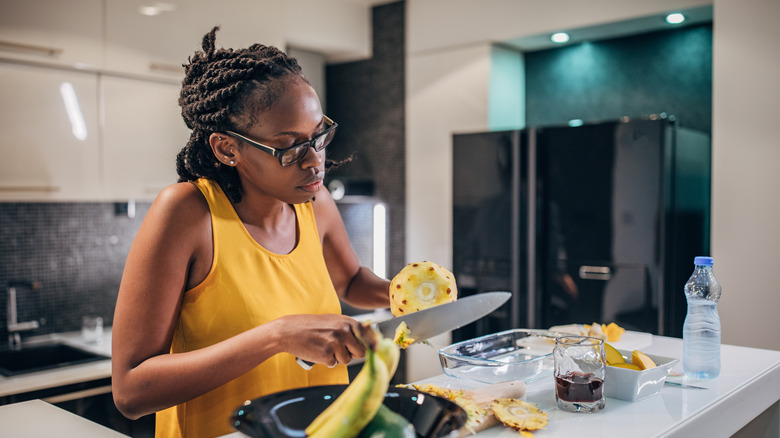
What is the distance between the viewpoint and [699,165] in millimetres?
2777

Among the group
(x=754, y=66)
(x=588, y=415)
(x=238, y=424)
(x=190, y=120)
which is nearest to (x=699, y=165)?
(x=754, y=66)

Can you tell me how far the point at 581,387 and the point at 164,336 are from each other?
0.74m

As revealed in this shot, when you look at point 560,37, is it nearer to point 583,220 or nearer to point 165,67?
point 583,220

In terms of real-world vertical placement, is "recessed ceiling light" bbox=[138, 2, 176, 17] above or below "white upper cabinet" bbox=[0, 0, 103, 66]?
above

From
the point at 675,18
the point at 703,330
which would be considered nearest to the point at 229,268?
the point at 703,330

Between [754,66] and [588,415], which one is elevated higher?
[754,66]

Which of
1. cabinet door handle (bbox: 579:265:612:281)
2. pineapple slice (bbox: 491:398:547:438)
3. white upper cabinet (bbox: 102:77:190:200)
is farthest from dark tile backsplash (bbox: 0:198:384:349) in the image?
pineapple slice (bbox: 491:398:547:438)

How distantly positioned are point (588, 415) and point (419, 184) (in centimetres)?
248

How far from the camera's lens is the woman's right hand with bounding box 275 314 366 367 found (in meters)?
0.97

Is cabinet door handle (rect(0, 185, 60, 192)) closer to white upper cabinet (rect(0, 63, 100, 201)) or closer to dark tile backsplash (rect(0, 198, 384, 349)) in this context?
white upper cabinet (rect(0, 63, 100, 201))

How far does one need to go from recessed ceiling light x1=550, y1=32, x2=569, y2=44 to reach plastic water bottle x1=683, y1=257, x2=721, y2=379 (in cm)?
191

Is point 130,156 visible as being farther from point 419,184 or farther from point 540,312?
point 540,312

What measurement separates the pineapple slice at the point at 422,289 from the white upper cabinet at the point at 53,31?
6.07ft

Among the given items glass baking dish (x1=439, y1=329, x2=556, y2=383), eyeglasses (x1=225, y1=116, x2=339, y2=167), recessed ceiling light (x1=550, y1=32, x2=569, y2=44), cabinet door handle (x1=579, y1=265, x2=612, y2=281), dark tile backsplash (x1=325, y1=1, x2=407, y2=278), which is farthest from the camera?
dark tile backsplash (x1=325, y1=1, x2=407, y2=278)
